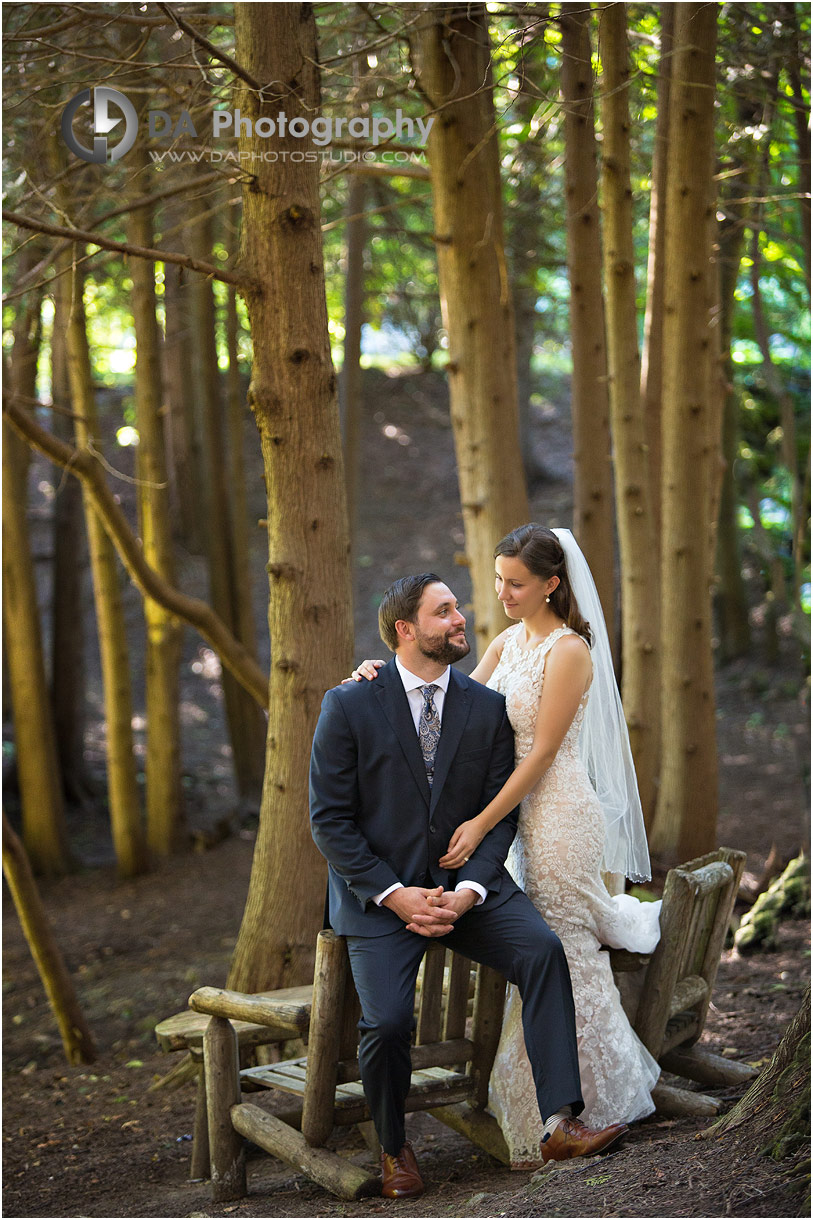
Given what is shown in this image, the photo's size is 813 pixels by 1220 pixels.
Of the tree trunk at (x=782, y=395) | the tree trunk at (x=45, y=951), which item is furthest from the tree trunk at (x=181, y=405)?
the tree trunk at (x=45, y=951)

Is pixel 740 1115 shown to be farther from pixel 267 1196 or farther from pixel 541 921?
pixel 267 1196

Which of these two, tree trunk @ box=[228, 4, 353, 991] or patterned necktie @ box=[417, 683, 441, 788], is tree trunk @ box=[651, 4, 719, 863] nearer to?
tree trunk @ box=[228, 4, 353, 991]

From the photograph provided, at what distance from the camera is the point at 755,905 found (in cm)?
694

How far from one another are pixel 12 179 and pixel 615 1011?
6875mm

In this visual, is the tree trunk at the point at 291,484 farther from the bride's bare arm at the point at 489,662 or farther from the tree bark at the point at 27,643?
the tree bark at the point at 27,643

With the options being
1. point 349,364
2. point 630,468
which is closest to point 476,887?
point 630,468

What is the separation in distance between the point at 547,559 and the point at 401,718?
0.79 m

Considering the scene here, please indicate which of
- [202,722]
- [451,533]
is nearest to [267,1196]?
[202,722]

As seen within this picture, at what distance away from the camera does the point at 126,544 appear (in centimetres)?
681

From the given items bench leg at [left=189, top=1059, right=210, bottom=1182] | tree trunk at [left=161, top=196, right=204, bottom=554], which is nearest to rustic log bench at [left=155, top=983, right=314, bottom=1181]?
bench leg at [left=189, top=1059, right=210, bottom=1182]

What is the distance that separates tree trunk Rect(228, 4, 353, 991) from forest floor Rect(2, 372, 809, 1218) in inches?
39.0

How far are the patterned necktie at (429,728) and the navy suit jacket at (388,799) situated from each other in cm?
5

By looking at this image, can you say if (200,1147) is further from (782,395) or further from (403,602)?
(782,395)

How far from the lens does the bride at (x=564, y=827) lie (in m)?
3.74
